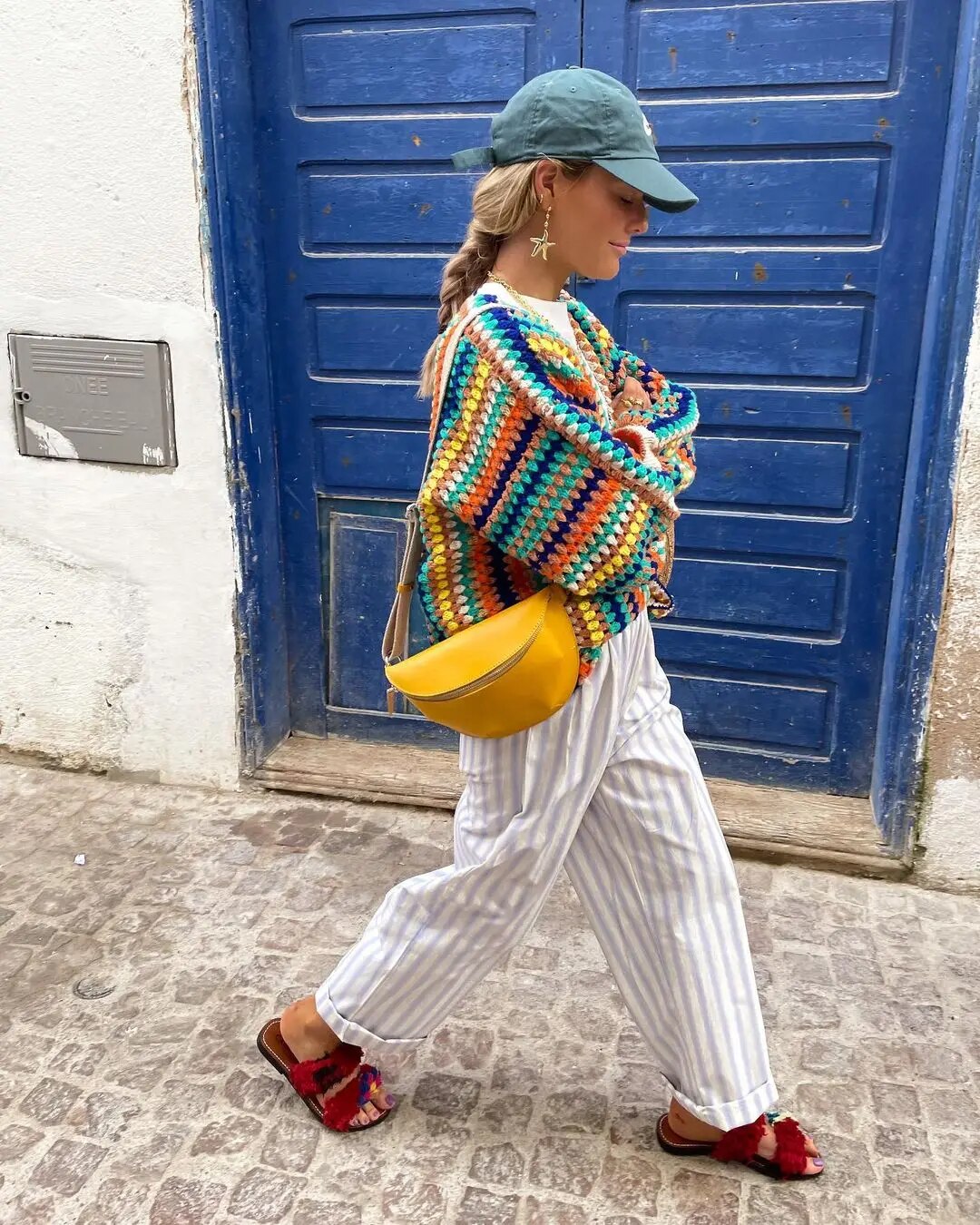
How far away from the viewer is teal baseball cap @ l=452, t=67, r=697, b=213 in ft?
5.72

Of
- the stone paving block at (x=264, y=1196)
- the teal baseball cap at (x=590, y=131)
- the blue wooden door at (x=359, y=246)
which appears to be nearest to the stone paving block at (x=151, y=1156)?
the stone paving block at (x=264, y=1196)

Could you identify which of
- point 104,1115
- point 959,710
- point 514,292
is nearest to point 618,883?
point 514,292

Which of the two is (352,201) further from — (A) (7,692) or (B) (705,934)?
(B) (705,934)

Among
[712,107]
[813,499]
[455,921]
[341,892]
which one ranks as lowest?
[341,892]

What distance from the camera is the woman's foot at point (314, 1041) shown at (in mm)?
2256

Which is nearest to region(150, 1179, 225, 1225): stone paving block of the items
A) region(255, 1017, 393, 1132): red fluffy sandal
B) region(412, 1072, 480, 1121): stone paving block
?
region(255, 1017, 393, 1132): red fluffy sandal

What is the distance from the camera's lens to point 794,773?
357 centimetres

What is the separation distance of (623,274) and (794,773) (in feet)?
5.40

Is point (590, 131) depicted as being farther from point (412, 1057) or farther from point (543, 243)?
point (412, 1057)

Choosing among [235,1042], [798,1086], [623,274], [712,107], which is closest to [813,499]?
[623,274]

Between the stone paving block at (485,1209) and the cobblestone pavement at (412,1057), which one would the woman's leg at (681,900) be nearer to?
the cobblestone pavement at (412,1057)

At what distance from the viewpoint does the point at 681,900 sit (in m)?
2.03

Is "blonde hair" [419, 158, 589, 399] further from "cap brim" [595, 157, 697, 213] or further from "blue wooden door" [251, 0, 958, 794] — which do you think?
"blue wooden door" [251, 0, 958, 794]

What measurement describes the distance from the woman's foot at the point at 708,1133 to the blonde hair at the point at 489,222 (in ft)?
4.86
